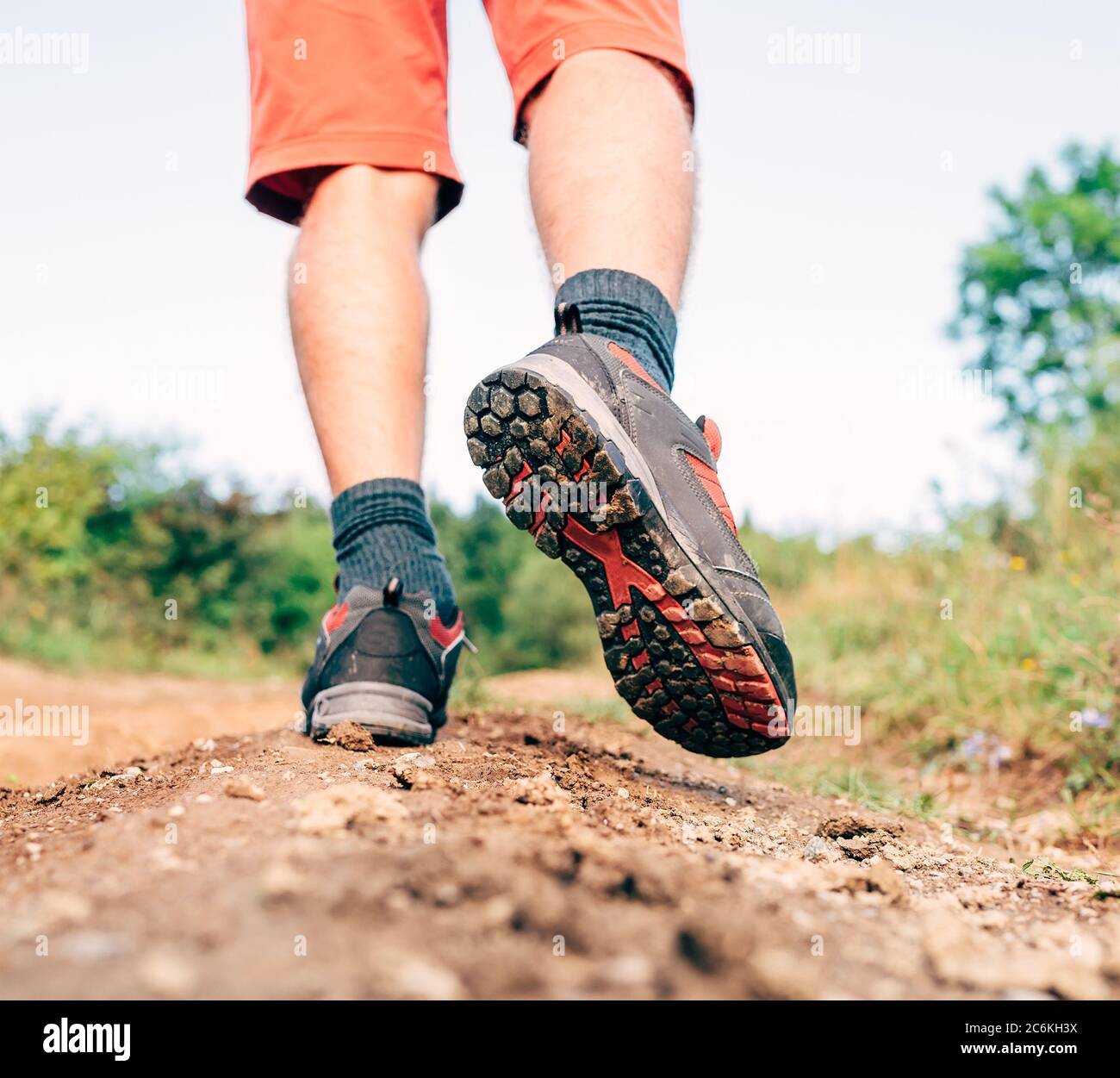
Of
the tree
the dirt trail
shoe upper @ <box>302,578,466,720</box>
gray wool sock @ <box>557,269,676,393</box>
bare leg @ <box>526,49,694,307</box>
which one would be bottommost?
the dirt trail

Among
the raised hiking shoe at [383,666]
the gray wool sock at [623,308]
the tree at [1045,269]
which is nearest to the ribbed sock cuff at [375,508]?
the raised hiking shoe at [383,666]

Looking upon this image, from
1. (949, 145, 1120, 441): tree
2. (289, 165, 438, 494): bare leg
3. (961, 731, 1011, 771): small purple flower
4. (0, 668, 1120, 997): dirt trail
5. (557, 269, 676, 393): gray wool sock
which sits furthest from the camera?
(949, 145, 1120, 441): tree

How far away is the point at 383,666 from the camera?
5.25 ft

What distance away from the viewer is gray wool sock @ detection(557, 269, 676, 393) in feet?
4.88

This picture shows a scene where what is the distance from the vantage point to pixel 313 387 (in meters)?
1.75

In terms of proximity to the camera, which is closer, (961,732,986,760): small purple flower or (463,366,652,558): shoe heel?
(463,366,652,558): shoe heel

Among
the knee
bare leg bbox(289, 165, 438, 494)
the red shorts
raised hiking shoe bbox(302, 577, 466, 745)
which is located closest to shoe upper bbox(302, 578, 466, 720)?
raised hiking shoe bbox(302, 577, 466, 745)

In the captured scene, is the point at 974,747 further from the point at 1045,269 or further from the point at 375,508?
the point at 1045,269

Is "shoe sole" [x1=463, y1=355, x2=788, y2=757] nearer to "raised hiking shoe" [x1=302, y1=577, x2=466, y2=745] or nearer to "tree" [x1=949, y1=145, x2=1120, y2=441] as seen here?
"raised hiking shoe" [x1=302, y1=577, x2=466, y2=745]

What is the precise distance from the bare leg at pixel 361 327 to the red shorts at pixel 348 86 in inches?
2.2

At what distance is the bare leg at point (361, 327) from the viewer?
1722 millimetres

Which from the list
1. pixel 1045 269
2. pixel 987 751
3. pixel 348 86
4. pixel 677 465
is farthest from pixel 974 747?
pixel 1045 269
